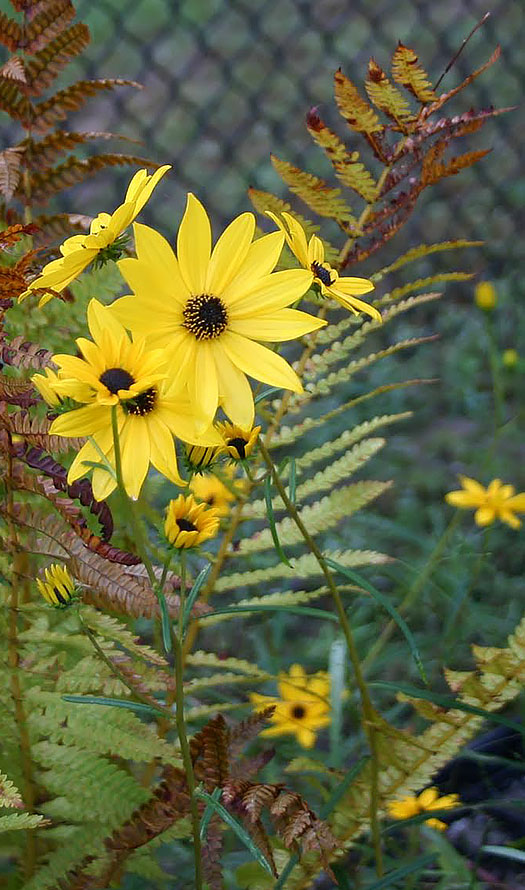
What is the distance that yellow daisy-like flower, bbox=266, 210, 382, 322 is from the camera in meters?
0.67

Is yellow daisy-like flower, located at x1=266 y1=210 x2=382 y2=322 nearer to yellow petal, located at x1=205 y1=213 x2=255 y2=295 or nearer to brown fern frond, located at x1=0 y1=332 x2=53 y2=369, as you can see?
yellow petal, located at x1=205 y1=213 x2=255 y2=295

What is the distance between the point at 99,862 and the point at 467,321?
230 cm

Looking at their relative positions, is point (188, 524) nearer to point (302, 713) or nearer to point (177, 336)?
point (177, 336)

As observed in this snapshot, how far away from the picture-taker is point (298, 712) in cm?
136

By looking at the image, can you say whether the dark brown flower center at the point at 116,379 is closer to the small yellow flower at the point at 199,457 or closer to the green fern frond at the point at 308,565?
the small yellow flower at the point at 199,457

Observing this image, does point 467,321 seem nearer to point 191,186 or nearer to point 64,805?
point 191,186

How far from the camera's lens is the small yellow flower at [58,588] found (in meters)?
0.68

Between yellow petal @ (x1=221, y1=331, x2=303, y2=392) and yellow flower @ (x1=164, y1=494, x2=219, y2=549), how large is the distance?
9 centimetres

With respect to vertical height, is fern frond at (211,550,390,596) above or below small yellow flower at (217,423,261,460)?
above

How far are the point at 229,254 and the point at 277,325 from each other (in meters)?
0.05

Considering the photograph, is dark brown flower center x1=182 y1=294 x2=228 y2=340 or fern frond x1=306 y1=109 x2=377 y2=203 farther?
fern frond x1=306 y1=109 x2=377 y2=203

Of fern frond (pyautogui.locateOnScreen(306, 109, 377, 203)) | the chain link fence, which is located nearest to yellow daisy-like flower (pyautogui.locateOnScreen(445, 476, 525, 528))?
fern frond (pyautogui.locateOnScreen(306, 109, 377, 203))

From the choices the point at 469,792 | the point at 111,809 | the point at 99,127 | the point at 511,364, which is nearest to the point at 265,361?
the point at 111,809

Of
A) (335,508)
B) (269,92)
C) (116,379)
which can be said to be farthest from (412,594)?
(269,92)
